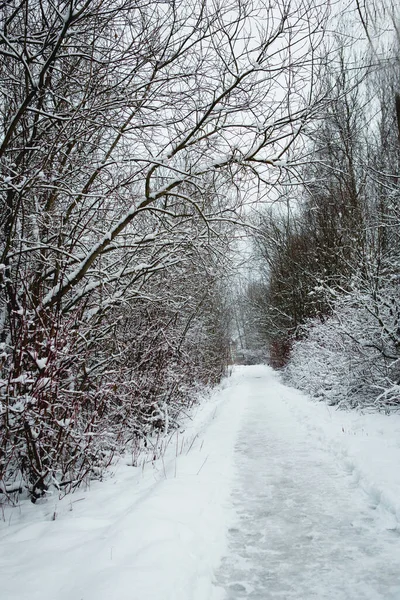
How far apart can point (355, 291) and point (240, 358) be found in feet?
150

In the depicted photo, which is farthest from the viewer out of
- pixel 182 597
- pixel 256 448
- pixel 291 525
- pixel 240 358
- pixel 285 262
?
pixel 240 358

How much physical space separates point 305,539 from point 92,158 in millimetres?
4742

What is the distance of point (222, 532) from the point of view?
2982mm

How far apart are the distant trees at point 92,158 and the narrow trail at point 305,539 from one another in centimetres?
176

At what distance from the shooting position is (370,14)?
8.28 ft

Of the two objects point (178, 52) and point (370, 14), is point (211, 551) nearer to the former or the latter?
point (370, 14)

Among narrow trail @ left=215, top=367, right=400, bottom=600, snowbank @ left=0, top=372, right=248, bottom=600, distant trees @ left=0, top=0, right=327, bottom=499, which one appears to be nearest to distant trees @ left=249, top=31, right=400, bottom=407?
distant trees @ left=0, top=0, right=327, bottom=499

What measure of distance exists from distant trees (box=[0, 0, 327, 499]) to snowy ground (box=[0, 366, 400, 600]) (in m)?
0.70

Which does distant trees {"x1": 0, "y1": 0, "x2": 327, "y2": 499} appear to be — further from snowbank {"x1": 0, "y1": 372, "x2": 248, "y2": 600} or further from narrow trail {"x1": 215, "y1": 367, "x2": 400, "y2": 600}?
narrow trail {"x1": 215, "y1": 367, "x2": 400, "y2": 600}

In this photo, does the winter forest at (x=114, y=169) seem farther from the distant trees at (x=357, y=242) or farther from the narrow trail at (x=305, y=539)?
the narrow trail at (x=305, y=539)

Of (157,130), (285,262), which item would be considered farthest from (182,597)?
(285,262)

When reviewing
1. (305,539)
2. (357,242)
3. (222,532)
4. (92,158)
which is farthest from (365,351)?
(92,158)

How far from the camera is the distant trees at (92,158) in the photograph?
3379mm

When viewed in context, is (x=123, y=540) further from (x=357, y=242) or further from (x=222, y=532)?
(x=357, y=242)
